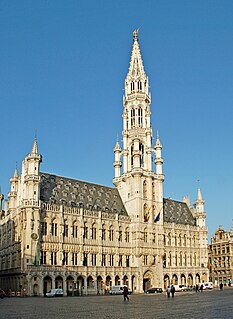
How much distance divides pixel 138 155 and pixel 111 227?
1897 centimetres

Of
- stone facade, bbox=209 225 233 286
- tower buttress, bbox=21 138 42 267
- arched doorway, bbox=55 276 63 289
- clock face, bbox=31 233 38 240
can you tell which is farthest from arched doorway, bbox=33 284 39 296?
stone facade, bbox=209 225 233 286

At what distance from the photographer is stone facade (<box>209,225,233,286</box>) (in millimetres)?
129000

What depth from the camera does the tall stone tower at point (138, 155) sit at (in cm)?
10125

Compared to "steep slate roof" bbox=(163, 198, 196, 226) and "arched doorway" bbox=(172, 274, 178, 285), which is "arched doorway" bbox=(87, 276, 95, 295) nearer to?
"arched doorway" bbox=(172, 274, 178, 285)

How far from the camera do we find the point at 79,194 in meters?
95.1

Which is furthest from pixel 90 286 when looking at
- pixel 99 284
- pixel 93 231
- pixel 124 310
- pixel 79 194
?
pixel 124 310

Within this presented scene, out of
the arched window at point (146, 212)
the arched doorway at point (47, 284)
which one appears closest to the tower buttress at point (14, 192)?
the arched doorway at point (47, 284)

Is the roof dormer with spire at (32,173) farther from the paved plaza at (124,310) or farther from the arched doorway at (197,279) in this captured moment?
the arched doorway at (197,279)

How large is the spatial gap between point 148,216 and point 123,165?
14.9 metres

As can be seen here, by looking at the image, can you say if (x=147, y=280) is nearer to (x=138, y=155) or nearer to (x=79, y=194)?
(x=79, y=194)

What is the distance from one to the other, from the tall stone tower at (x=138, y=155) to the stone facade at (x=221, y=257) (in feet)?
123

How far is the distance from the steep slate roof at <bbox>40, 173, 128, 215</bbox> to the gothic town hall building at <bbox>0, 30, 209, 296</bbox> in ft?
0.90

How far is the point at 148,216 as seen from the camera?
332 feet

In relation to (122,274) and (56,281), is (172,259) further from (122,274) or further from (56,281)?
(56,281)
